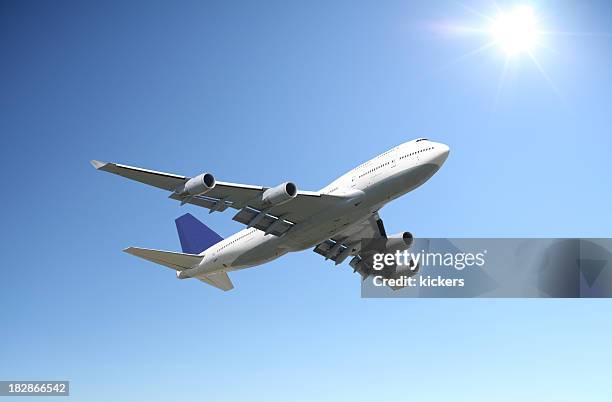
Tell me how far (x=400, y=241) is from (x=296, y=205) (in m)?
10.2

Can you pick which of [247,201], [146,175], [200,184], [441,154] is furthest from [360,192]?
[146,175]

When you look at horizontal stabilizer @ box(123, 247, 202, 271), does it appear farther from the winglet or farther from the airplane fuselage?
the winglet

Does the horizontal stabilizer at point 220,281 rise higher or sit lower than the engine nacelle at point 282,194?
higher

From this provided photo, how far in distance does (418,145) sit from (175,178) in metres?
13.5

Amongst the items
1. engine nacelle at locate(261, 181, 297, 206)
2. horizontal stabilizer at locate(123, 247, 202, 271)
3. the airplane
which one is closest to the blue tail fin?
horizontal stabilizer at locate(123, 247, 202, 271)

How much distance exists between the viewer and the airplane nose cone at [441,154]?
34.6 meters

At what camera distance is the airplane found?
1367 inches

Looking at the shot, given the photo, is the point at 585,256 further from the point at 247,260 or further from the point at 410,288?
the point at 247,260

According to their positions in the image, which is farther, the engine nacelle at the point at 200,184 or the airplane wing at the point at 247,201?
the airplane wing at the point at 247,201

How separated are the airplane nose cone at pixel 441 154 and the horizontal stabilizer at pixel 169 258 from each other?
19330mm

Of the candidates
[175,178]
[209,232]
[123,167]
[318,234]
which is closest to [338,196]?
[318,234]

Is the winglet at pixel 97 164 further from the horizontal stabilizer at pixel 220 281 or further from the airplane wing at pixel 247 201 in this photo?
the horizontal stabilizer at pixel 220 281

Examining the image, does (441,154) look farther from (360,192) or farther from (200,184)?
(200,184)

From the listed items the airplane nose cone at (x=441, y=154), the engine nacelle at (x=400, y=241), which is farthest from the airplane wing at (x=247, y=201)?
the engine nacelle at (x=400, y=241)
